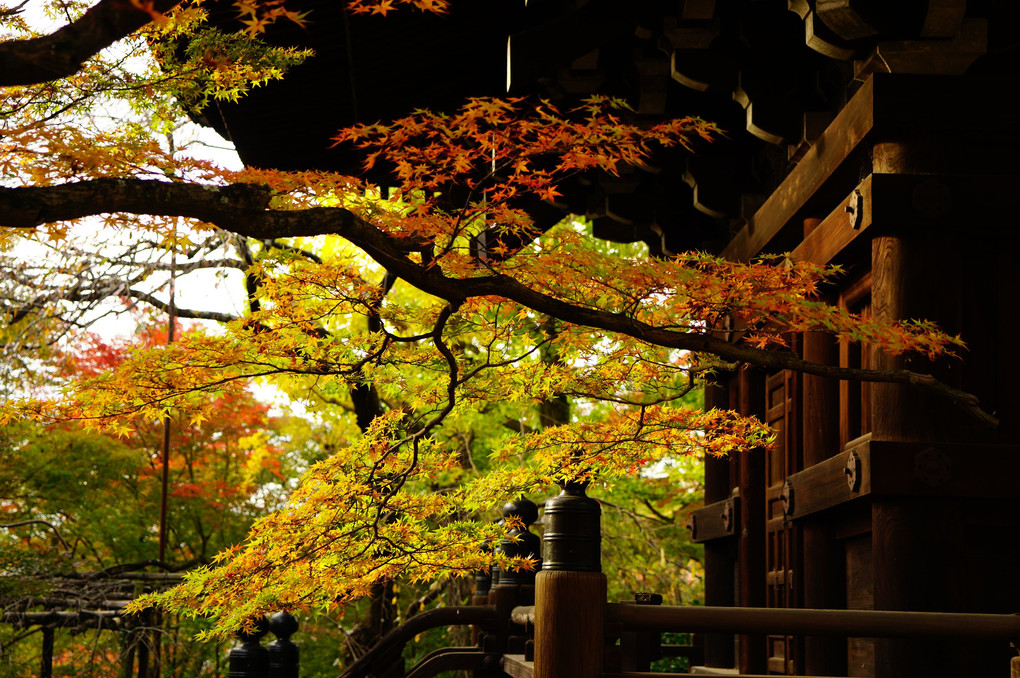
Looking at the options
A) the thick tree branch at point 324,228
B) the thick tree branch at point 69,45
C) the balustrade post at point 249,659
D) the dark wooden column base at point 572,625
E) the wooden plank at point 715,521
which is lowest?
the balustrade post at point 249,659

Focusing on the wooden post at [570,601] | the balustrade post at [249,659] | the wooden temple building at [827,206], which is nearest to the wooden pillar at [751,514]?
the wooden temple building at [827,206]

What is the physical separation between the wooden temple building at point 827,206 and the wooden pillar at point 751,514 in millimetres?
17

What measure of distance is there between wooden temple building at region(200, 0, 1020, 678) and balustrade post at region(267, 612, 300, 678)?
87.0 inches

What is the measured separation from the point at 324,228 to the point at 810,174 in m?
3.33

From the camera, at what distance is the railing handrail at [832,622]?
371cm

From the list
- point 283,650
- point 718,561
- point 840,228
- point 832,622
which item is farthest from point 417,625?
point 832,622

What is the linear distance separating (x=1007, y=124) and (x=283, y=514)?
15.9 feet

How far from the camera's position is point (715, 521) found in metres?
8.93

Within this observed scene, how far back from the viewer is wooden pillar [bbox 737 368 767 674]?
773 centimetres

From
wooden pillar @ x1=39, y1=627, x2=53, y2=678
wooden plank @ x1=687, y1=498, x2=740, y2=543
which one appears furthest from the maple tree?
wooden pillar @ x1=39, y1=627, x2=53, y2=678

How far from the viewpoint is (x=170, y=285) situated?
1303 cm

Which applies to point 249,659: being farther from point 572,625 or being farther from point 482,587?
point 572,625

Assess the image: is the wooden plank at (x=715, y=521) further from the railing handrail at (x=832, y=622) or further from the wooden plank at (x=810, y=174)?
the railing handrail at (x=832, y=622)

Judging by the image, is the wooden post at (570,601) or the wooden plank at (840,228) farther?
the wooden plank at (840,228)
